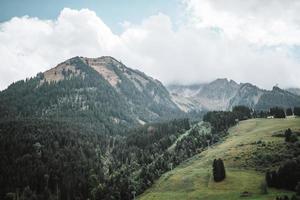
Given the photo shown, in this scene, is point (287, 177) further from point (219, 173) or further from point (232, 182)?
point (219, 173)

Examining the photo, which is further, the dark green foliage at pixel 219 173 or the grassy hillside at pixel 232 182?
the dark green foliage at pixel 219 173

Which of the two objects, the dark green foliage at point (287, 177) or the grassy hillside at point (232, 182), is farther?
the grassy hillside at point (232, 182)

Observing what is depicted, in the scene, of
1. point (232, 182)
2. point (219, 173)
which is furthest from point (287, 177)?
point (219, 173)

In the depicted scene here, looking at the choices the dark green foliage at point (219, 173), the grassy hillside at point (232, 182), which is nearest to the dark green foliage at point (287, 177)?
the grassy hillside at point (232, 182)

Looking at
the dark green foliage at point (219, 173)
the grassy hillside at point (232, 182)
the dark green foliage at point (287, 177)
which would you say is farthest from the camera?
the dark green foliage at point (219, 173)

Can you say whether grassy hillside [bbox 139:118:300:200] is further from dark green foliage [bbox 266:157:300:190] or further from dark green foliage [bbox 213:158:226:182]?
dark green foliage [bbox 266:157:300:190]

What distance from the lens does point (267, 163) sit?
181250mm

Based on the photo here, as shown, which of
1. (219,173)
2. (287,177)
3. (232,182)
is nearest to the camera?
(287,177)

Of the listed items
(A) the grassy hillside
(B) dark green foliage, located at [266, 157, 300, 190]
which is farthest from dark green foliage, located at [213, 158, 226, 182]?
(B) dark green foliage, located at [266, 157, 300, 190]


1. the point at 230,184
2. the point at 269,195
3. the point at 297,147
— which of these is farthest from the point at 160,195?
the point at 297,147

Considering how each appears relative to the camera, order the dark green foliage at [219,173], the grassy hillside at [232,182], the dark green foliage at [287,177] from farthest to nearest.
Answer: the dark green foliage at [219,173] < the grassy hillside at [232,182] < the dark green foliage at [287,177]

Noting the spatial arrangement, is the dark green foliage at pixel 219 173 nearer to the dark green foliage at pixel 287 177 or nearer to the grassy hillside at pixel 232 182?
the grassy hillside at pixel 232 182

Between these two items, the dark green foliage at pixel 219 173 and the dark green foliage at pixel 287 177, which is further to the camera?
the dark green foliage at pixel 219 173

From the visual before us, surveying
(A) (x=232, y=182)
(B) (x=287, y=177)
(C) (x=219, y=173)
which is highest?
(C) (x=219, y=173)
